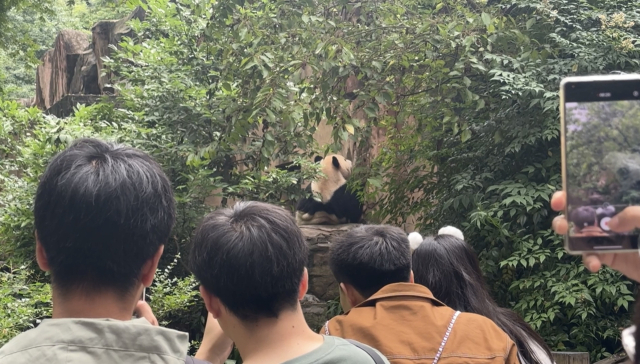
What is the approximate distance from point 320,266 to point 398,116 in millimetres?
2450

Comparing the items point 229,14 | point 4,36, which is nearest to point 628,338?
point 229,14

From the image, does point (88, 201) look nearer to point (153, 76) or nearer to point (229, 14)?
point (229, 14)

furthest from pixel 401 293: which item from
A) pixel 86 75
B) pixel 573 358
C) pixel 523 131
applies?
pixel 86 75

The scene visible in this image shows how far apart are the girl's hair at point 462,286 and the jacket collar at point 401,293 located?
0.88 ft

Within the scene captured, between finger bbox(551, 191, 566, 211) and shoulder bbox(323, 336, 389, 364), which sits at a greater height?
finger bbox(551, 191, 566, 211)

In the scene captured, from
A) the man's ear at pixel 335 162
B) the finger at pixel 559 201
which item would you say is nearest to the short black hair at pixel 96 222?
the finger at pixel 559 201

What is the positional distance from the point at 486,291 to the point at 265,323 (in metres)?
1.14

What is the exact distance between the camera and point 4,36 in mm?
6594

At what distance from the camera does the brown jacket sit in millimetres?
1900

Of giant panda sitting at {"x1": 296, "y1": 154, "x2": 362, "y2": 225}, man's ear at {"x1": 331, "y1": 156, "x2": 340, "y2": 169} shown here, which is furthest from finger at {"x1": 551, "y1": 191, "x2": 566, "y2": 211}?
man's ear at {"x1": 331, "y1": 156, "x2": 340, "y2": 169}

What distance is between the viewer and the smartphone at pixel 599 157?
0.98 metres

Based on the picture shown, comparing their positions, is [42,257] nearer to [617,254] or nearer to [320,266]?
[617,254]

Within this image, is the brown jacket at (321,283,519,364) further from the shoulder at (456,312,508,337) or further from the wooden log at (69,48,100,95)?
the wooden log at (69,48,100,95)

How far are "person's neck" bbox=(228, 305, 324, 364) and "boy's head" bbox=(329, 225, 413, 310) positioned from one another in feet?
2.22
